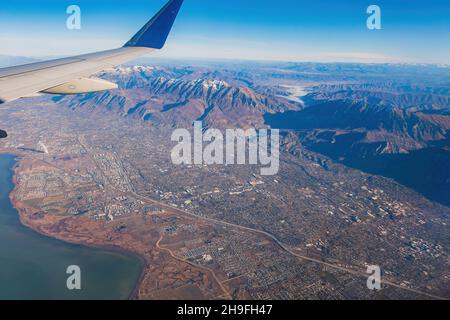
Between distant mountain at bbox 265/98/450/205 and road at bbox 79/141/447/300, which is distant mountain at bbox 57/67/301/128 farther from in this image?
road at bbox 79/141/447/300

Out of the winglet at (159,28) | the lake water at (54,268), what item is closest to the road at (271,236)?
the lake water at (54,268)

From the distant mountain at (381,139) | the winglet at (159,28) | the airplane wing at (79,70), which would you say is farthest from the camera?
the distant mountain at (381,139)

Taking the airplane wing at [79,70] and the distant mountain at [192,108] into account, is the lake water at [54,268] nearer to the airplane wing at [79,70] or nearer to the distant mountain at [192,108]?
the airplane wing at [79,70]

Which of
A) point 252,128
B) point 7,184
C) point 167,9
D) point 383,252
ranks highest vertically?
point 167,9

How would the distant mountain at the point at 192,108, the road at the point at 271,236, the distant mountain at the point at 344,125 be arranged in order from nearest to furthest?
the road at the point at 271,236, the distant mountain at the point at 344,125, the distant mountain at the point at 192,108

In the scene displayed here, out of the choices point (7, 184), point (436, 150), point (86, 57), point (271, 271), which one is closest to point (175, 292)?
point (271, 271)

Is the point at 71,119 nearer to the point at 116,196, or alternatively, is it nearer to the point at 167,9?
the point at 116,196

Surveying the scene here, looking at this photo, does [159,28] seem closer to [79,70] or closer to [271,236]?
[79,70]
